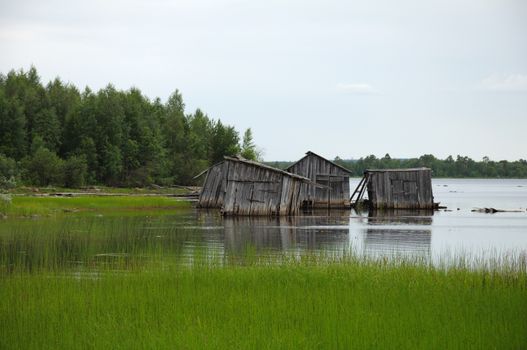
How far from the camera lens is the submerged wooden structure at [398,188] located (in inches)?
2574

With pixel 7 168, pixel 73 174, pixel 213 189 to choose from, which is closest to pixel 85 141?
pixel 73 174

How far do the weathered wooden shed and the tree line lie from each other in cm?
2861

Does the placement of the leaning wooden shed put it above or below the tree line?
below

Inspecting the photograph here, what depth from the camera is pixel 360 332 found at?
1460 cm

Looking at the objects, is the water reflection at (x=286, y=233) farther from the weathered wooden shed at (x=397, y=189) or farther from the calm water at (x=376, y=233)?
the weathered wooden shed at (x=397, y=189)

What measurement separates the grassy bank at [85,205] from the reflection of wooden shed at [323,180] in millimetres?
9586

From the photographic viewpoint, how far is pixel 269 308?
16375 millimetres

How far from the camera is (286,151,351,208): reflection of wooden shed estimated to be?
213 feet

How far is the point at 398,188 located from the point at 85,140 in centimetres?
3534

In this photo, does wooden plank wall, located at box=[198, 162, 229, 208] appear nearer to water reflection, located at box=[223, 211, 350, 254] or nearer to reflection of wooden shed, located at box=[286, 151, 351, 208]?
reflection of wooden shed, located at box=[286, 151, 351, 208]

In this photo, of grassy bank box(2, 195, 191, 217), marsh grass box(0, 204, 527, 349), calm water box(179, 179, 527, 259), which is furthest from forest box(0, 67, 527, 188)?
marsh grass box(0, 204, 527, 349)

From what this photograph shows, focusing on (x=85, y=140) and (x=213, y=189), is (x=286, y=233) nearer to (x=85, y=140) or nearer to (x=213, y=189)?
(x=213, y=189)

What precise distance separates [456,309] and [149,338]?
6329 mm

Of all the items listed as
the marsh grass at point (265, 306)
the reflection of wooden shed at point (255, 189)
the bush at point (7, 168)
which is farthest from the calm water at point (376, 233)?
the bush at point (7, 168)
